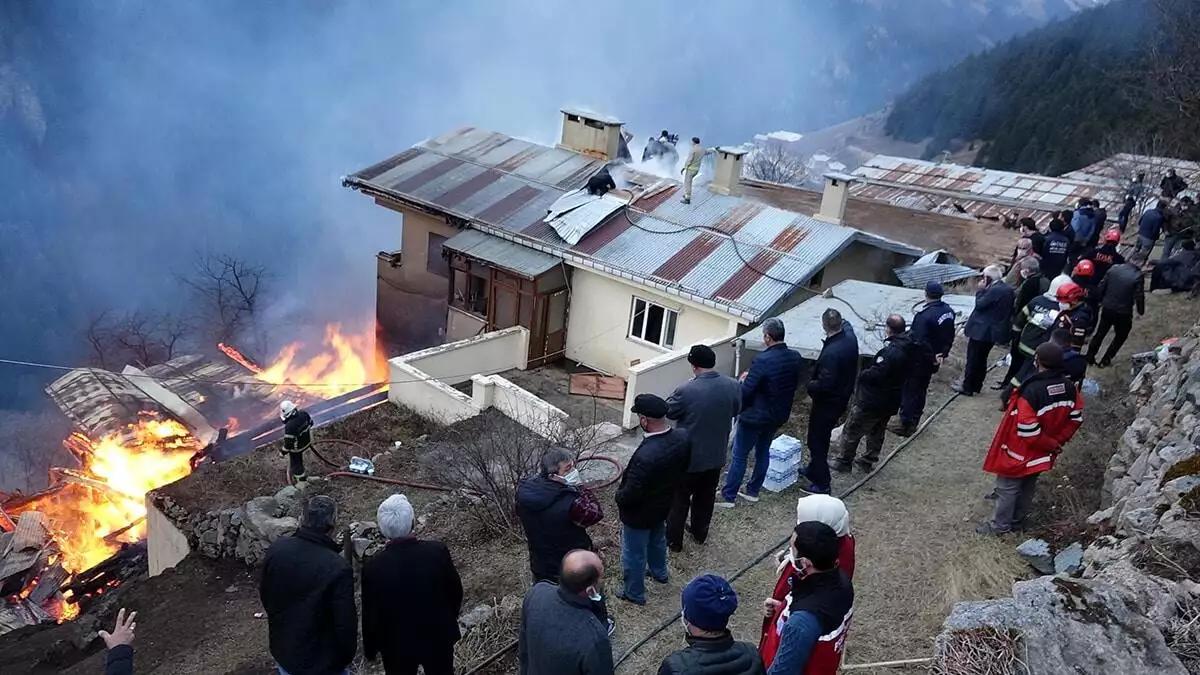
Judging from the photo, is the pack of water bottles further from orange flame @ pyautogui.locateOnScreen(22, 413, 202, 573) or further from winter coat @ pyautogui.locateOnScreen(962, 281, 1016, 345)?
orange flame @ pyautogui.locateOnScreen(22, 413, 202, 573)

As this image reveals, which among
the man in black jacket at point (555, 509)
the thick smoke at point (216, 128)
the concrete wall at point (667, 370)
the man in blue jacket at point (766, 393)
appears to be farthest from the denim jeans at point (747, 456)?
the thick smoke at point (216, 128)

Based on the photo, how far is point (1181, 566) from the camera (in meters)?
4.68

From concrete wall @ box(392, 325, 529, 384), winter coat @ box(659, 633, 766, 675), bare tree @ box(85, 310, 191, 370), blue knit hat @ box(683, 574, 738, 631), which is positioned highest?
blue knit hat @ box(683, 574, 738, 631)

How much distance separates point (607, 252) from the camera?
18.2 m

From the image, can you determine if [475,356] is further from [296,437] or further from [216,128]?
[216,128]

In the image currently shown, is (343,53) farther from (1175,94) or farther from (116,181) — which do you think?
(1175,94)

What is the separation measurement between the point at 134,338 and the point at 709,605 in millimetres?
46522

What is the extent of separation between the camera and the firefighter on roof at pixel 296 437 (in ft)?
40.1

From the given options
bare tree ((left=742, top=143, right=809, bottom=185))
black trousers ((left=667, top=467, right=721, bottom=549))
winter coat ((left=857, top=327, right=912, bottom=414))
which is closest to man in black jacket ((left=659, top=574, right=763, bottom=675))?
black trousers ((left=667, top=467, right=721, bottom=549))

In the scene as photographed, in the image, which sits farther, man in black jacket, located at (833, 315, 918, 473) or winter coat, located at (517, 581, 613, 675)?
man in black jacket, located at (833, 315, 918, 473)

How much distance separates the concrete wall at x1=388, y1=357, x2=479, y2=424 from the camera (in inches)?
602

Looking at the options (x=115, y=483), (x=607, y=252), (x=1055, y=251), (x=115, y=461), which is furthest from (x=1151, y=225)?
(x=115, y=461)

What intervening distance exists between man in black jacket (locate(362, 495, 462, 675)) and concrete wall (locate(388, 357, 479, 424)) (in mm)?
9942

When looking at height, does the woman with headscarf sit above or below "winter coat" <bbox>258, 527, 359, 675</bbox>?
above
